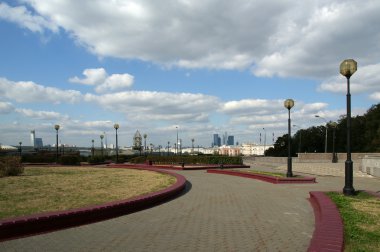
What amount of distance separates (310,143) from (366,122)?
26282 mm

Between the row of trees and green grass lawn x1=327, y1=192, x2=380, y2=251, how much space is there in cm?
6391

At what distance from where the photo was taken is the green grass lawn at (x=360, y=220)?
6.70m

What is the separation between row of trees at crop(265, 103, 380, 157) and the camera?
83125 mm

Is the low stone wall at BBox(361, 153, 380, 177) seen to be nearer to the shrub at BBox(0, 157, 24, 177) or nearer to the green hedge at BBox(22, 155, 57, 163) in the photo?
the shrub at BBox(0, 157, 24, 177)

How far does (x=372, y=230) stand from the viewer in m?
7.66

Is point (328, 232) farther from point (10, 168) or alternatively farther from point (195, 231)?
point (10, 168)

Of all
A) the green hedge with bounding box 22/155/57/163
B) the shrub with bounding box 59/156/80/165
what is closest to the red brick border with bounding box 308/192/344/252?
the shrub with bounding box 59/156/80/165

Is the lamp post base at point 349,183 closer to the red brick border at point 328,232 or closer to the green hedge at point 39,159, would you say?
the red brick border at point 328,232

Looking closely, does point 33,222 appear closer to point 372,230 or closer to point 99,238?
point 99,238

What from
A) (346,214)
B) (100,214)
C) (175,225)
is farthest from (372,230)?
(100,214)

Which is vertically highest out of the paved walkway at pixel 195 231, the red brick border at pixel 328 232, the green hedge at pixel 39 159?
the red brick border at pixel 328 232

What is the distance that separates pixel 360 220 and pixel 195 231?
Answer: 10.9 ft

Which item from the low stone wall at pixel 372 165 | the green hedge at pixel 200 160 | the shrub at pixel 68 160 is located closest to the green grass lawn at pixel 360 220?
the low stone wall at pixel 372 165

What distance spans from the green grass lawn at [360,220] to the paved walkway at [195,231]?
0.72m
